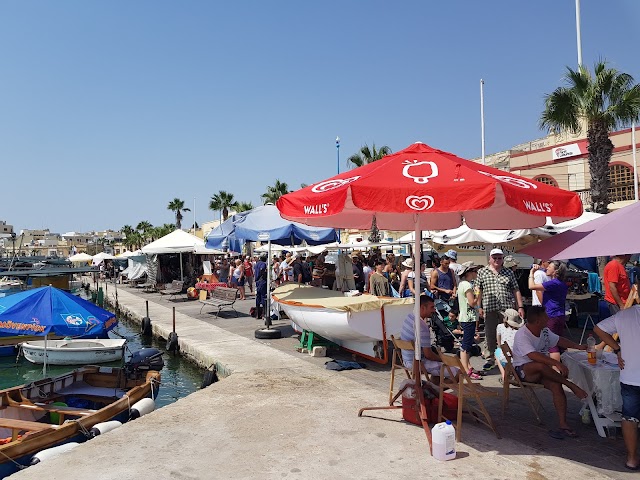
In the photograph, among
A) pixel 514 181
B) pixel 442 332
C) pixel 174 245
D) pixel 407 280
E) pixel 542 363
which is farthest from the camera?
pixel 174 245

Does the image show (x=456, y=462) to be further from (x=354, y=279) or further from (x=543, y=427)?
(x=354, y=279)

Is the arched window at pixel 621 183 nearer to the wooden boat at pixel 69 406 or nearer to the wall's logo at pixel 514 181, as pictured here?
the wall's logo at pixel 514 181

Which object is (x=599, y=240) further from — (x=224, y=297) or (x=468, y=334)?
(x=224, y=297)

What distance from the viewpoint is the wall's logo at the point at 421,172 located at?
4.46 metres

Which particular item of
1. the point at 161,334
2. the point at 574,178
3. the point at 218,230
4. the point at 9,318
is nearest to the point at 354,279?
the point at 218,230

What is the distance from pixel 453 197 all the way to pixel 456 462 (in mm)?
2425

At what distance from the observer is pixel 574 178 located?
26250mm

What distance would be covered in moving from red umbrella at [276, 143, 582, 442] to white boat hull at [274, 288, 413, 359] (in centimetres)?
257

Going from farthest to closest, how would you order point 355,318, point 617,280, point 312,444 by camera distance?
point 355,318, point 617,280, point 312,444

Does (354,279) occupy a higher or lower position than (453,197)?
lower

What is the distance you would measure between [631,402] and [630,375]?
9.8 inches

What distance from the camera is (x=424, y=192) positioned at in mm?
4289

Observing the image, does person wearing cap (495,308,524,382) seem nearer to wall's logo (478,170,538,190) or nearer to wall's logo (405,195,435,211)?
wall's logo (478,170,538,190)

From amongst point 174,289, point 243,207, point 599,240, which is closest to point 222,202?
point 243,207
